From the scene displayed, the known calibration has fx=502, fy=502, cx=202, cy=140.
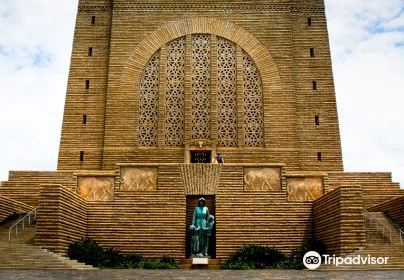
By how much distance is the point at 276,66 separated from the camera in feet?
70.3

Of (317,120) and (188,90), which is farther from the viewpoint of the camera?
(188,90)

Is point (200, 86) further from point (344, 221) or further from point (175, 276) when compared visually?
point (175, 276)

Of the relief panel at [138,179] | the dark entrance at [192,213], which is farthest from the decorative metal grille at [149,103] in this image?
the dark entrance at [192,213]

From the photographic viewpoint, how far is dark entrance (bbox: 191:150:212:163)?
2048 centimetres

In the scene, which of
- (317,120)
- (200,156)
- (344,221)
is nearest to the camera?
(344,221)

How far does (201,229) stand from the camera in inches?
551

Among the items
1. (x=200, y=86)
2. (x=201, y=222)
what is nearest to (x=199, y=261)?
(x=201, y=222)

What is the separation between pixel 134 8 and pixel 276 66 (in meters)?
6.79

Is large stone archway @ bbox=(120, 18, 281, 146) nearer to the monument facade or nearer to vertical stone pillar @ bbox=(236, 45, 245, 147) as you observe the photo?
the monument facade

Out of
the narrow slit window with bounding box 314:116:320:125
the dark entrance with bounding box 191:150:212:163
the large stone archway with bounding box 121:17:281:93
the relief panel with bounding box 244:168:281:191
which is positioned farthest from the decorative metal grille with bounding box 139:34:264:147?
the relief panel with bounding box 244:168:281:191

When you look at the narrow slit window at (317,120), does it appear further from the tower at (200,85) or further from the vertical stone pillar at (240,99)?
the vertical stone pillar at (240,99)

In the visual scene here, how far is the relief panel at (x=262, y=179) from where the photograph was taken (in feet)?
50.2

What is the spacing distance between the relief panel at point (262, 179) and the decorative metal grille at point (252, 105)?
509 centimetres

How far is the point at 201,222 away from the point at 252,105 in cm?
826
